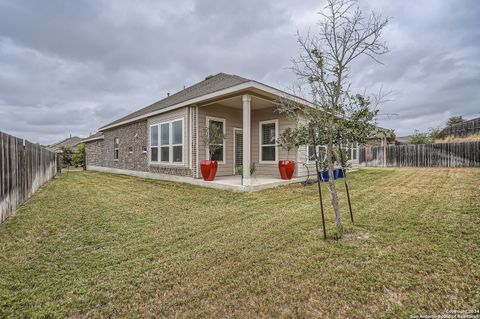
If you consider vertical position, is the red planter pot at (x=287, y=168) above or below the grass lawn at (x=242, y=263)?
above

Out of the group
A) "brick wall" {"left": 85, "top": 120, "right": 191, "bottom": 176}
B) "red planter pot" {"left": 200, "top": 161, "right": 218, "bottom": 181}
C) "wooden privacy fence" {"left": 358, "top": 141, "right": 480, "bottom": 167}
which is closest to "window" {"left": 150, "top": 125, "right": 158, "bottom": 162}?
"brick wall" {"left": 85, "top": 120, "right": 191, "bottom": 176}

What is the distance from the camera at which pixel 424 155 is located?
1655 centimetres

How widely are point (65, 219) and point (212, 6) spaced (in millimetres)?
9857

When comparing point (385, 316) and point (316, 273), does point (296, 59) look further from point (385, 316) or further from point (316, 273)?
point (385, 316)

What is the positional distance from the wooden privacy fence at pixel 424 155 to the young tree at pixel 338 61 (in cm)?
1112

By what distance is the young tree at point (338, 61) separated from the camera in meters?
3.12

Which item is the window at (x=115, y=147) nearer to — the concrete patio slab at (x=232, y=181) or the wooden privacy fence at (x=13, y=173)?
the concrete patio slab at (x=232, y=181)

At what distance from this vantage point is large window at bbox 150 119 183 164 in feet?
31.0

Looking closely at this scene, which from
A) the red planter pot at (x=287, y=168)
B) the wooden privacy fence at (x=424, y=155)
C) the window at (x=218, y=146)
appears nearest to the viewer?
the red planter pot at (x=287, y=168)

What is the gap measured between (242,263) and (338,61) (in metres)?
2.90

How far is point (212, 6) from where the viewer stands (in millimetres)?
9969

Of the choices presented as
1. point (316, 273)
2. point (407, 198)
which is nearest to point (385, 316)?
point (316, 273)

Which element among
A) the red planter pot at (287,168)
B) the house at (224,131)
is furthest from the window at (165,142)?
the red planter pot at (287,168)

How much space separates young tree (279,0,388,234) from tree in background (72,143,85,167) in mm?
24232
